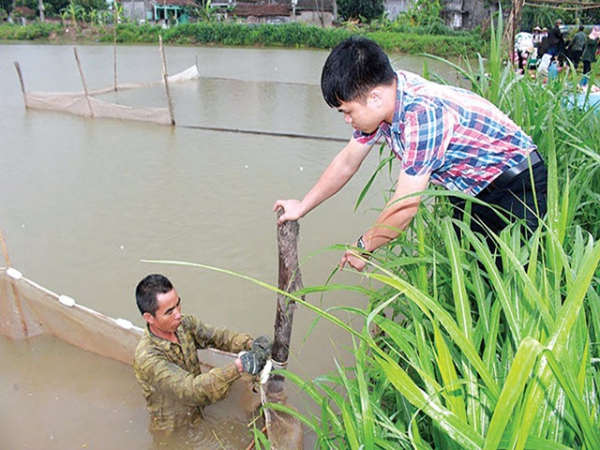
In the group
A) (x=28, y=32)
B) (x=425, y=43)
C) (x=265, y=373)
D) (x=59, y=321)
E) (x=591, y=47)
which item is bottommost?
(x=59, y=321)

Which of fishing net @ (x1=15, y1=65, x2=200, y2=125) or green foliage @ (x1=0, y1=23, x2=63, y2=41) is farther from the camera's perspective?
green foliage @ (x1=0, y1=23, x2=63, y2=41)

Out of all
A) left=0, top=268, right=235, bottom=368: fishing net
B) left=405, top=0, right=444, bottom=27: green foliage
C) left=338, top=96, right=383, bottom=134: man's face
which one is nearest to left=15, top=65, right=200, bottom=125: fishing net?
left=0, top=268, right=235, bottom=368: fishing net

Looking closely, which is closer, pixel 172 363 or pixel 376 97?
pixel 376 97

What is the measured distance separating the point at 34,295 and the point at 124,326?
0.67 metres

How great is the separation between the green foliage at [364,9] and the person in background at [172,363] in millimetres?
30266

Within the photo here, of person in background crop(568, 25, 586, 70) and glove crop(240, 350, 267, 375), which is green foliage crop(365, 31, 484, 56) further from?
glove crop(240, 350, 267, 375)

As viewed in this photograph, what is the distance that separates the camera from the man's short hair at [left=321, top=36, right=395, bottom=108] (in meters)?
1.46

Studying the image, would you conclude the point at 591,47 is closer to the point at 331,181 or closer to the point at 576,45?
the point at 576,45

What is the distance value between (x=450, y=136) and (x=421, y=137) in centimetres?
12

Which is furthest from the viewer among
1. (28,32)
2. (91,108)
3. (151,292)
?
(28,32)

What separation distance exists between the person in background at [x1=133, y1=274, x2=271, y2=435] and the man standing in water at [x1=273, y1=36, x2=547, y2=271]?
2.05 feet

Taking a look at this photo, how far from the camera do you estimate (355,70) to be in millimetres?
1465

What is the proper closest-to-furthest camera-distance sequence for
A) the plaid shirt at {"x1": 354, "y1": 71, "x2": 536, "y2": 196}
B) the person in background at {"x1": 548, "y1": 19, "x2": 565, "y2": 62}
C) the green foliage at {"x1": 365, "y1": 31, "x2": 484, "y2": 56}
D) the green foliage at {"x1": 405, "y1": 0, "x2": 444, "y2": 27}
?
the plaid shirt at {"x1": 354, "y1": 71, "x2": 536, "y2": 196}
the person in background at {"x1": 548, "y1": 19, "x2": 565, "y2": 62}
the green foliage at {"x1": 365, "y1": 31, "x2": 484, "y2": 56}
the green foliage at {"x1": 405, "y1": 0, "x2": 444, "y2": 27}

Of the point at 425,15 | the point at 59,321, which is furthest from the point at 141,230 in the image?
the point at 425,15
